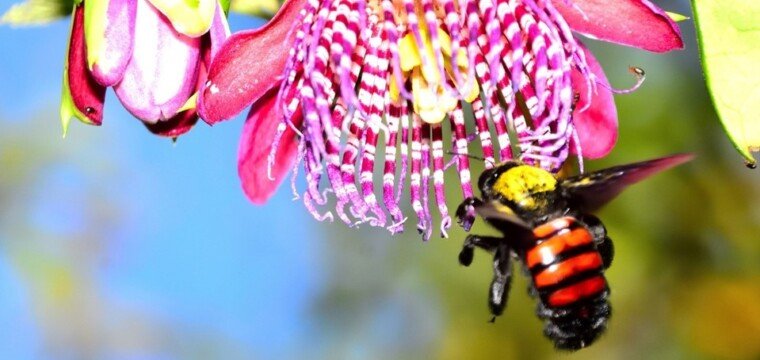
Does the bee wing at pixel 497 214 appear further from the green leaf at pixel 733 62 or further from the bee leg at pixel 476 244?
the green leaf at pixel 733 62

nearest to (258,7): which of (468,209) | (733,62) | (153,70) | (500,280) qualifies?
(153,70)

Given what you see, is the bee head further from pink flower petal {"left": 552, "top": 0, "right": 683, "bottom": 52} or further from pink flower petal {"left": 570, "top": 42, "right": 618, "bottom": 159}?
pink flower petal {"left": 552, "top": 0, "right": 683, "bottom": 52}

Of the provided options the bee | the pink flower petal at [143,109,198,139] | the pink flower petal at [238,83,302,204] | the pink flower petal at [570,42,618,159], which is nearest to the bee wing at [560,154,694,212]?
the bee

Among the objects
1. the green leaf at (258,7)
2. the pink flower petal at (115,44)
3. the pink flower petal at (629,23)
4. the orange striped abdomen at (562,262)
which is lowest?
the orange striped abdomen at (562,262)

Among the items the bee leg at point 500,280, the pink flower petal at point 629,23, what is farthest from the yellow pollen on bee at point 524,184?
the pink flower petal at point 629,23

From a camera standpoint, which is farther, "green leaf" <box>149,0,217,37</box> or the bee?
the bee

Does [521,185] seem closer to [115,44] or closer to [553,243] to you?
[553,243]

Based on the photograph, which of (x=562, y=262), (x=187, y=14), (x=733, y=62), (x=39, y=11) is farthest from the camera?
(x=39, y=11)
